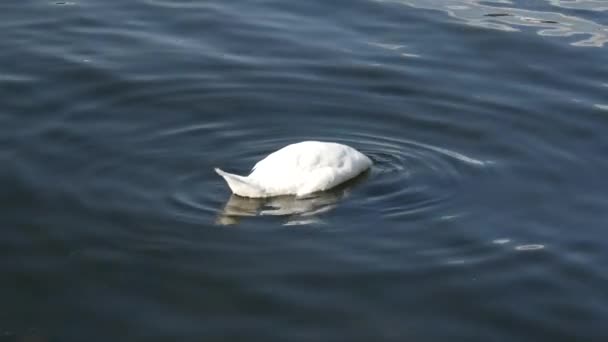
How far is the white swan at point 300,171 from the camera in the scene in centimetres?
1066

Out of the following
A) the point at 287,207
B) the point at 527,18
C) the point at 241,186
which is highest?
the point at 527,18

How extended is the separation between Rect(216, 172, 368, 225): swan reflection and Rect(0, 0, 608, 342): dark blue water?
1.0 inches

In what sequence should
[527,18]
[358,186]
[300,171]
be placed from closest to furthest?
1. [300,171]
2. [358,186]
3. [527,18]

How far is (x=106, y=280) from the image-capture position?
9.47 metres

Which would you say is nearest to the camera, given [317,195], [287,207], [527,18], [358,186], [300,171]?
[287,207]

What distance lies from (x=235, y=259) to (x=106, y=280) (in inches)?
38.4

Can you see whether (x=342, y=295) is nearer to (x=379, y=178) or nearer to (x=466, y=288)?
(x=466, y=288)

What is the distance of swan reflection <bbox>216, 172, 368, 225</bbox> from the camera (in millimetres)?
10445

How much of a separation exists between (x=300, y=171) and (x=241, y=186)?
0.56 metres

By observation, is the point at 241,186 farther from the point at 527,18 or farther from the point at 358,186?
the point at 527,18

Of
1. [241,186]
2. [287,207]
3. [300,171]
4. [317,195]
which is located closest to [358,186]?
[317,195]

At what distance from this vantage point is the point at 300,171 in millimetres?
10805

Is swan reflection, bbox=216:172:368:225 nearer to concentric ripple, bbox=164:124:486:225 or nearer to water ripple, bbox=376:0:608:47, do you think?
concentric ripple, bbox=164:124:486:225

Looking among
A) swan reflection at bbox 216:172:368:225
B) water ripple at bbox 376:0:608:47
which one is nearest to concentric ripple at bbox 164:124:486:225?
swan reflection at bbox 216:172:368:225
